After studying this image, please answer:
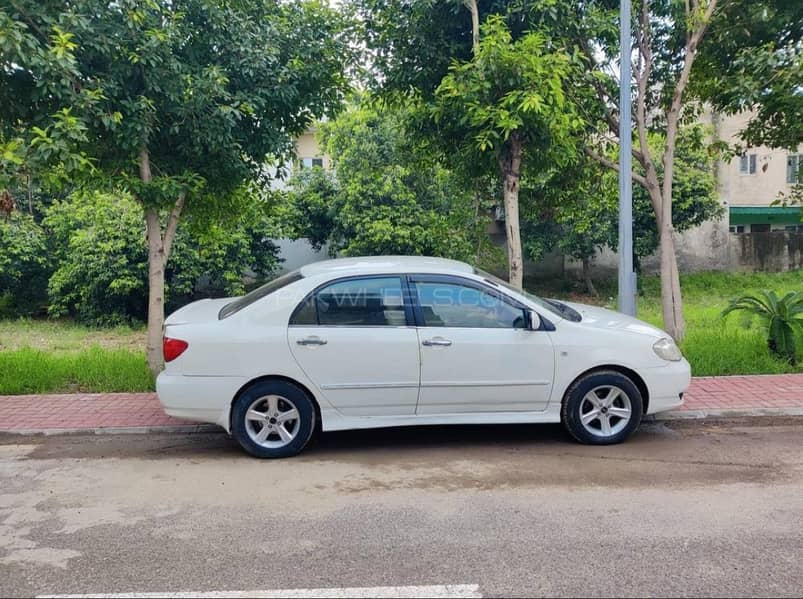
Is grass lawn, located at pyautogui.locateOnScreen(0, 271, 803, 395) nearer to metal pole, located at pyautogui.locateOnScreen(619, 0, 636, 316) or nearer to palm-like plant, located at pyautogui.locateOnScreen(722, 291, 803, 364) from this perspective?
palm-like plant, located at pyautogui.locateOnScreen(722, 291, 803, 364)

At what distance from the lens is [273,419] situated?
18.9 feet

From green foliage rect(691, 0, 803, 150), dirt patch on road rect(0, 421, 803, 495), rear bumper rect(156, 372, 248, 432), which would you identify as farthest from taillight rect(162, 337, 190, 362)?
green foliage rect(691, 0, 803, 150)

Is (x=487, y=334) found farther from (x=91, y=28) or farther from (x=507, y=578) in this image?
(x=91, y=28)

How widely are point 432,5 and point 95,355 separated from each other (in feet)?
22.4

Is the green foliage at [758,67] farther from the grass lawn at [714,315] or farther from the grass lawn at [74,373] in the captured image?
the grass lawn at [74,373]

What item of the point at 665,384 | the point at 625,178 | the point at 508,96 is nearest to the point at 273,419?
the point at 665,384

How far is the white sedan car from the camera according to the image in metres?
5.69

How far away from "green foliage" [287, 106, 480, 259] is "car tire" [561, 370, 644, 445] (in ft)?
41.9

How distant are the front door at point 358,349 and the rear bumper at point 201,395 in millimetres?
638

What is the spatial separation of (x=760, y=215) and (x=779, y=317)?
2418 centimetres

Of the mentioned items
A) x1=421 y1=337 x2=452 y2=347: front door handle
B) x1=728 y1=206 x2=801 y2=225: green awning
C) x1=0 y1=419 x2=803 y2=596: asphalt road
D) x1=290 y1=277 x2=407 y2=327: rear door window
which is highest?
x1=728 y1=206 x2=801 y2=225: green awning

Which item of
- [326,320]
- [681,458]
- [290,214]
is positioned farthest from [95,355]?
[290,214]

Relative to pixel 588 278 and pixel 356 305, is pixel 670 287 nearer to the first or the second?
pixel 356 305

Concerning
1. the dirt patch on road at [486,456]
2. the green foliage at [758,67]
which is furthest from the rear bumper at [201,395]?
the green foliage at [758,67]
